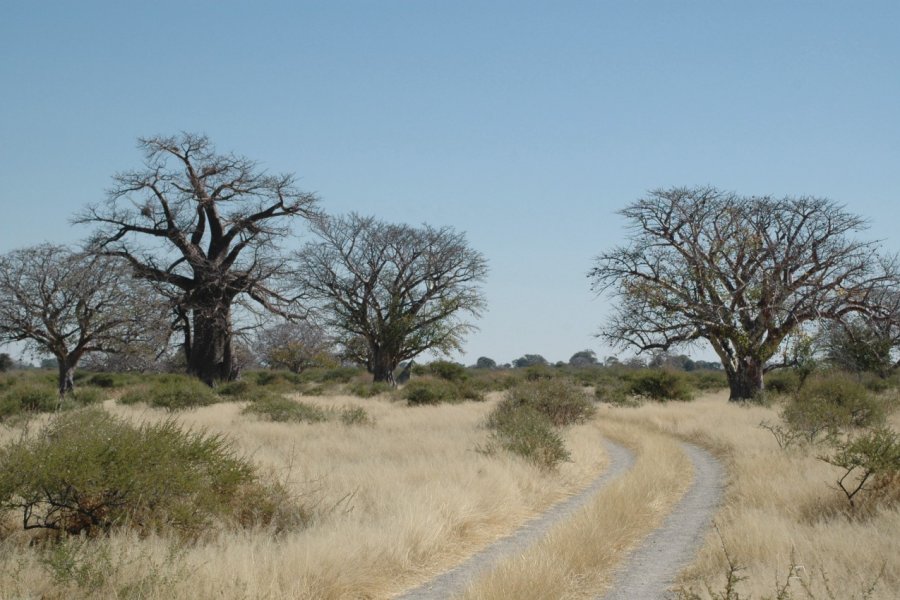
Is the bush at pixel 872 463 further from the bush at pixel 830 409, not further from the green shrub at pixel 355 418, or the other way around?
the green shrub at pixel 355 418

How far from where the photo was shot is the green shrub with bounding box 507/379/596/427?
20.0 m

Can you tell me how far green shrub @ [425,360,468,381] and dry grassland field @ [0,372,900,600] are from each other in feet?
96.9

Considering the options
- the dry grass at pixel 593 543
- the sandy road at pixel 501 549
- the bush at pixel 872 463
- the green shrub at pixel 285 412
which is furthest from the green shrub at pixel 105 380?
the bush at pixel 872 463

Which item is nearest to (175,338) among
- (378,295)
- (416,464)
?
(378,295)

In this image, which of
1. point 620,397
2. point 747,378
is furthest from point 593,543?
point 620,397

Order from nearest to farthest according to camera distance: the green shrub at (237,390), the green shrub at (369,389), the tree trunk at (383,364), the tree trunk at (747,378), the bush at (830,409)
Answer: the bush at (830,409) < the green shrub at (237,390) < the tree trunk at (747,378) < the green shrub at (369,389) < the tree trunk at (383,364)

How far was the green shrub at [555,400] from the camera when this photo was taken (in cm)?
1998

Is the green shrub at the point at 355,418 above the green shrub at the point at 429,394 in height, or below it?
below

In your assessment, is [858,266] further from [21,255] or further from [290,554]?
[21,255]

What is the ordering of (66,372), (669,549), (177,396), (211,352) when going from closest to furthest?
(669,549)
(177,396)
(211,352)
(66,372)

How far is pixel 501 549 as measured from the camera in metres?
8.37

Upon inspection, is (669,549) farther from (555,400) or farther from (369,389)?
(369,389)

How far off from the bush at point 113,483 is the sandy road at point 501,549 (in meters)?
2.51

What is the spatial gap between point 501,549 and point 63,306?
95.5ft
